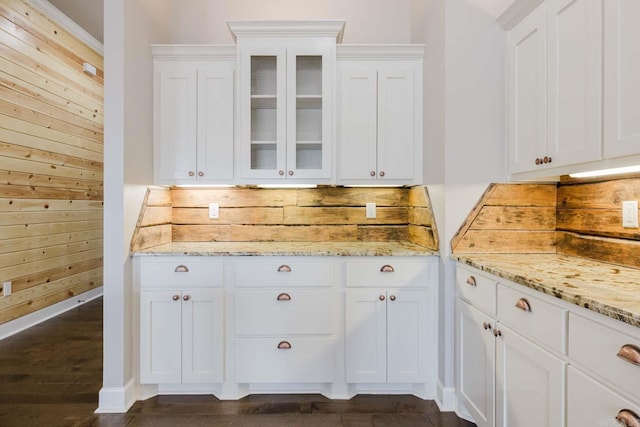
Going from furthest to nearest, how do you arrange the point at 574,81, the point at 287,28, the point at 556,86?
1. the point at 287,28
2. the point at 556,86
3. the point at 574,81

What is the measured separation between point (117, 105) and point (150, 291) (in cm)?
113

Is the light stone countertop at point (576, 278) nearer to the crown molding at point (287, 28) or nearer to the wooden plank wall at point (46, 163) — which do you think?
the crown molding at point (287, 28)

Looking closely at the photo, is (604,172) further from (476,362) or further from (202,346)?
(202,346)

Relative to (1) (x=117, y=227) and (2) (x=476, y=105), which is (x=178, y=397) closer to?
(1) (x=117, y=227)

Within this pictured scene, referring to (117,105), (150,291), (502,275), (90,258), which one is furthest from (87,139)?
(502,275)

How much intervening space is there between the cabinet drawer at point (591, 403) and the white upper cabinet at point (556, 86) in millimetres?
889

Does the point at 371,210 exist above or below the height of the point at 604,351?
above

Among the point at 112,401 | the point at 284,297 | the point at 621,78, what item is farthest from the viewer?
the point at 284,297

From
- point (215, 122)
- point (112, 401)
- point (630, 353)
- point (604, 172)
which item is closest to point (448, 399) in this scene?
point (630, 353)

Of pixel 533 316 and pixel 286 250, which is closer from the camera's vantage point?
pixel 533 316

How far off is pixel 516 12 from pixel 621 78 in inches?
30.9

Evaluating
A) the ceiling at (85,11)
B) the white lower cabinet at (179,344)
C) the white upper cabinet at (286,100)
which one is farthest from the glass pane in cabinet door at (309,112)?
the ceiling at (85,11)

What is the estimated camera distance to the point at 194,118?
7.86 ft

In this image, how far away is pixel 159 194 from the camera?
98.9 inches
